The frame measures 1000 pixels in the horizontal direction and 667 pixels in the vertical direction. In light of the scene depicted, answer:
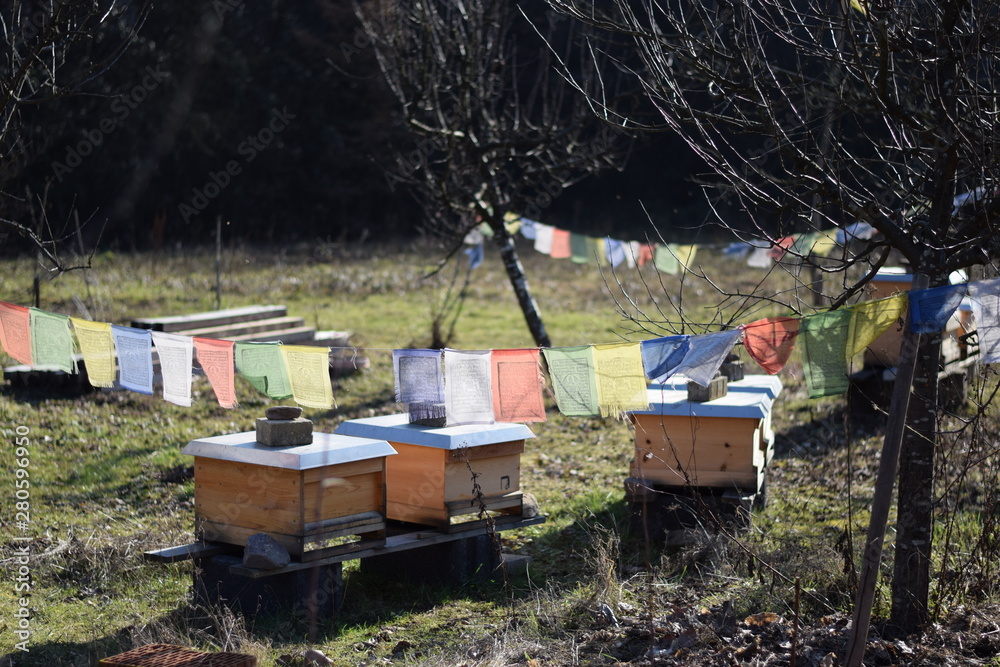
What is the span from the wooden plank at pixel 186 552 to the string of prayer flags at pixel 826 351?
3755 millimetres

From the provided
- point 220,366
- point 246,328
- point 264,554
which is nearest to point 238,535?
point 264,554

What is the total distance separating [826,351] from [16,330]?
565 centimetres

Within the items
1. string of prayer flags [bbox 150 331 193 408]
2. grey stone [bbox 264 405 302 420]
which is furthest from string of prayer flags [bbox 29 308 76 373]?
grey stone [bbox 264 405 302 420]

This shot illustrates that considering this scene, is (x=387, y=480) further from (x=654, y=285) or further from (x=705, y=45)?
(x=654, y=285)

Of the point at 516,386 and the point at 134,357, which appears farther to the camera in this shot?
the point at 134,357

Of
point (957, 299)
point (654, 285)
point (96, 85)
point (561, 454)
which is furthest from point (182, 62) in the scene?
point (957, 299)

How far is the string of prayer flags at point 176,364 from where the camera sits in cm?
634

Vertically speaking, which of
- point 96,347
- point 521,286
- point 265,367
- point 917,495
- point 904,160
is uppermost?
point 904,160

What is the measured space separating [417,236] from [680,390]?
1005 inches

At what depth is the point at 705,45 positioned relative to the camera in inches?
203

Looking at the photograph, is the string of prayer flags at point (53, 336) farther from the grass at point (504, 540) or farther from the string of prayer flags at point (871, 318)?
the string of prayer flags at point (871, 318)

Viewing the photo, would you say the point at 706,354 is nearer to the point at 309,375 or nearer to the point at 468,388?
the point at 468,388

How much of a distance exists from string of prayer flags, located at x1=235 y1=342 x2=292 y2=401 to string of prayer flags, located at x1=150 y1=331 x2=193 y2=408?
27 cm

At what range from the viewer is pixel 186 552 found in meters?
5.62
